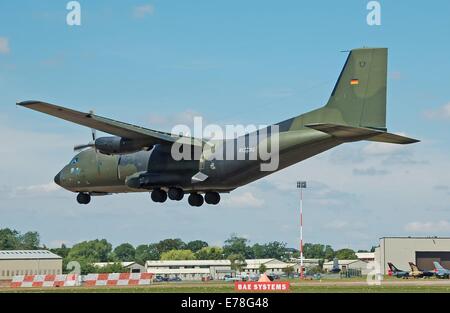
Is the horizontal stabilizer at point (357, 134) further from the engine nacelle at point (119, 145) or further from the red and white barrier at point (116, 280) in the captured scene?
the red and white barrier at point (116, 280)

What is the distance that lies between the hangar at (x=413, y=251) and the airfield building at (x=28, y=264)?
156 feet

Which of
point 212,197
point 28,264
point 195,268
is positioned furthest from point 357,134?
point 195,268

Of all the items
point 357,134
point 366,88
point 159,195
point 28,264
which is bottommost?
point 28,264

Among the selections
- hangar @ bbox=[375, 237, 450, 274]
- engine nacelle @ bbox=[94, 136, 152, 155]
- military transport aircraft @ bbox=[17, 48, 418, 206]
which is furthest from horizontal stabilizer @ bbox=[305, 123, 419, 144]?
hangar @ bbox=[375, 237, 450, 274]

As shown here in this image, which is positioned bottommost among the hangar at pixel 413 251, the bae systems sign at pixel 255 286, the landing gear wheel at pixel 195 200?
the bae systems sign at pixel 255 286

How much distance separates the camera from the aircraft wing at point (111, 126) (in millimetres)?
37844

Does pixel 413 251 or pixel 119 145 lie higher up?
pixel 119 145

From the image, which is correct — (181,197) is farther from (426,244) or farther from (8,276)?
(426,244)

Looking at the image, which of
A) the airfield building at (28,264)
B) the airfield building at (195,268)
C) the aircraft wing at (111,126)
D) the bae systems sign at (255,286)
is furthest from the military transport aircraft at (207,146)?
the airfield building at (195,268)

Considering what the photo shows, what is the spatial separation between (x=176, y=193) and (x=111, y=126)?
473 centimetres

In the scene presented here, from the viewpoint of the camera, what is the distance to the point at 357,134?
36.4 m

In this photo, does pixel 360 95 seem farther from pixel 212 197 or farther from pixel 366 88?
pixel 212 197
